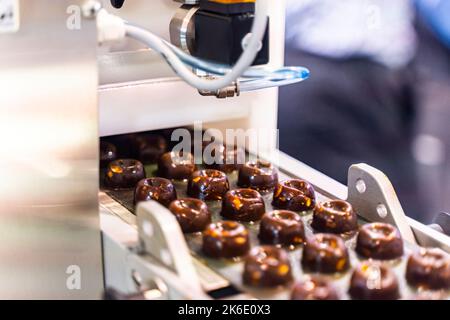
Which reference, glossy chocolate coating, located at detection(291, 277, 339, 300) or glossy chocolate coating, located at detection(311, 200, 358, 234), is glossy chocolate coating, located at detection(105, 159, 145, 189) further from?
glossy chocolate coating, located at detection(291, 277, 339, 300)

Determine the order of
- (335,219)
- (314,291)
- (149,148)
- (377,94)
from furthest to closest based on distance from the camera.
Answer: (377,94) < (149,148) < (335,219) < (314,291)

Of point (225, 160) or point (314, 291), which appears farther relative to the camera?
point (225, 160)

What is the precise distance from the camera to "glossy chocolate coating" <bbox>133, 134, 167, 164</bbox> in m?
1.49

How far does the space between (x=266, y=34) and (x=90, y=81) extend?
0.81ft

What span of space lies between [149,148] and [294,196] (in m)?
0.35

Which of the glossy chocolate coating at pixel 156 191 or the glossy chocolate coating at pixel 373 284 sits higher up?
the glossy chocolate coating at pixel 156 191

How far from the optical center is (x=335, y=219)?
3.79 feet

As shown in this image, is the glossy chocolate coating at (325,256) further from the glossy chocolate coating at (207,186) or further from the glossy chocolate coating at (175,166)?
the glossy chocolate coating at (175,166)

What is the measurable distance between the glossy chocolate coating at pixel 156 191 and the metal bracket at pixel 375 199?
28cm

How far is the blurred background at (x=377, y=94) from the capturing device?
2979 mm

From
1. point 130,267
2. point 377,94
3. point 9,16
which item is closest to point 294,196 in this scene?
point 130,267

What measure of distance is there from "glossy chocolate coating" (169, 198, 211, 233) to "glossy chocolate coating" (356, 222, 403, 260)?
214 mm

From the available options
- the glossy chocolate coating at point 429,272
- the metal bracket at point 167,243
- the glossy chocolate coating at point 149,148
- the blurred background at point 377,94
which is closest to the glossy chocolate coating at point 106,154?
the glossy chocolate coating at point 149,148

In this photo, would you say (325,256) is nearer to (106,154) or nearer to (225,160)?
(225,160)
